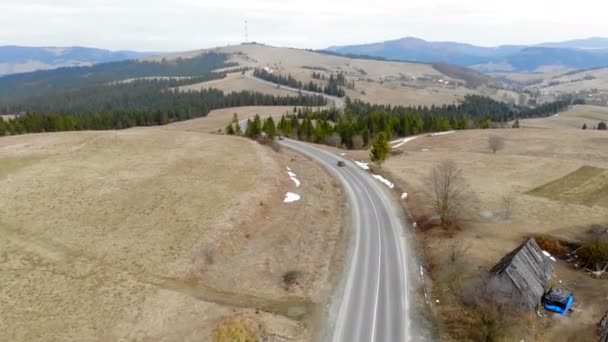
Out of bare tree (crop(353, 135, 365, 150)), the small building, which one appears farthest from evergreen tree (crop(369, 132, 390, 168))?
bare tree (crop(353, 135, 365, 150))

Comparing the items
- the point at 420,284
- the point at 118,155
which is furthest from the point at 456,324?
the point at 118,155

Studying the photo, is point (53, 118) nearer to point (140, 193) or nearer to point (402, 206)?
point (140, 193)

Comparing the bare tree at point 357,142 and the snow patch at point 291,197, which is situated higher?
the snow patch at point 291,197

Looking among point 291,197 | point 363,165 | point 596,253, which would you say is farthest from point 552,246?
point 363,165

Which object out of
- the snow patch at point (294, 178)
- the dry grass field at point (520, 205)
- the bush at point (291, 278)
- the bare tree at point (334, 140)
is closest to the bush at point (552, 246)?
the dry grass field at point (520, 205)

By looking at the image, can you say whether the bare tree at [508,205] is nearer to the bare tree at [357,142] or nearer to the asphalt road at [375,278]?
the asphalt road at [375,278]
